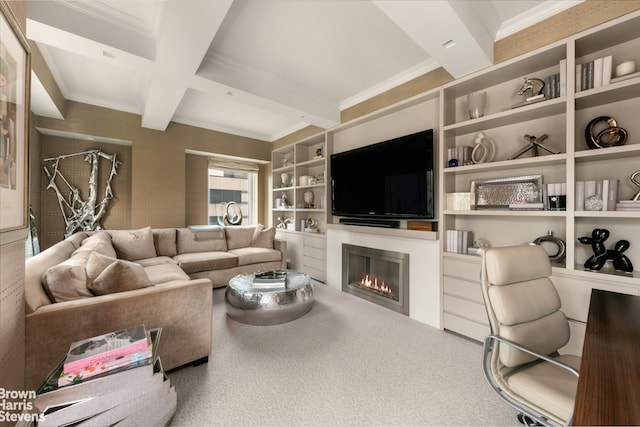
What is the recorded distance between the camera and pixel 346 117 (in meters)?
3.47

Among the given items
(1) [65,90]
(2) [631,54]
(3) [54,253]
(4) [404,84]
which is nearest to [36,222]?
(1) [65,90]

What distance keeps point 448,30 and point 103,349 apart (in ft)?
9.13

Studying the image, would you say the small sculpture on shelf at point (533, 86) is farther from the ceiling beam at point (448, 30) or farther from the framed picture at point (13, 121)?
the framed picture at point (13, 121)

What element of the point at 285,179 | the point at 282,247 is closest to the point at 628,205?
the point at 282,247

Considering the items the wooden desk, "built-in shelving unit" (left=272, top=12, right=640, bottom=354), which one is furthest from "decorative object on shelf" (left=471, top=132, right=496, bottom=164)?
the wooden desk

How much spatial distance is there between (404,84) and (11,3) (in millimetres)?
2900

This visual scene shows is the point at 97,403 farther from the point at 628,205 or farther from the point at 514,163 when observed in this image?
the point at 628,205

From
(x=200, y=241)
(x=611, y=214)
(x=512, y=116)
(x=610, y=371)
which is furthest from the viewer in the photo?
(x=200, y=241)

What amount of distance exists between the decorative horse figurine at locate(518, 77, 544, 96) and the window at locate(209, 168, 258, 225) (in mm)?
4625

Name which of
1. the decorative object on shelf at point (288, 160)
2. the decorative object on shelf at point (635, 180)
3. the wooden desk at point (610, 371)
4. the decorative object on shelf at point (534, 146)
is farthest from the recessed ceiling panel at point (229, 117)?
the wooden desk at point (610, 371)

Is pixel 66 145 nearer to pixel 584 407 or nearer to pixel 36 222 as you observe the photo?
pixel 36 222

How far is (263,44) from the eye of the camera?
223 cm

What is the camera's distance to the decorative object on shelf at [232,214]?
4695 millimetres

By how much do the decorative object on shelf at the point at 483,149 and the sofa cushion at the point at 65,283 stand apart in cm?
318
